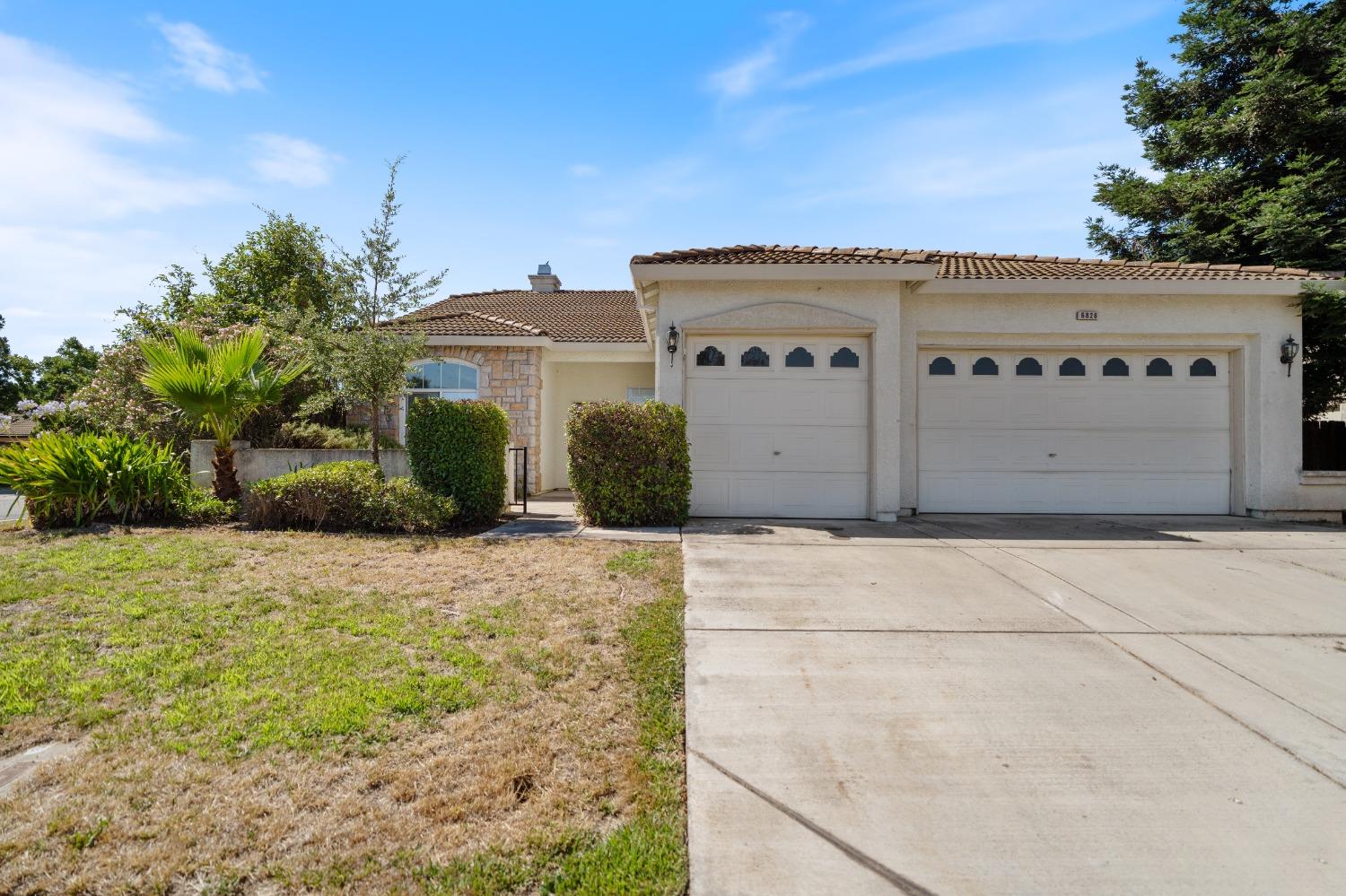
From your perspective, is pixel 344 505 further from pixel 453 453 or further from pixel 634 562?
pixel 634 562

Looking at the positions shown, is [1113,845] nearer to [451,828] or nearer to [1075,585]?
[451,828]

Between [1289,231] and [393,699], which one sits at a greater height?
[1289,231]

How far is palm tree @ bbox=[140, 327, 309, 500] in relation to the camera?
852cm

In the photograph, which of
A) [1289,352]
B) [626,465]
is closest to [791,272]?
[626,465]

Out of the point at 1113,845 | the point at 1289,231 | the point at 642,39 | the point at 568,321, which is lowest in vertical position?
the point at 1113,845

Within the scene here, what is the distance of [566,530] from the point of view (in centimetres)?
805

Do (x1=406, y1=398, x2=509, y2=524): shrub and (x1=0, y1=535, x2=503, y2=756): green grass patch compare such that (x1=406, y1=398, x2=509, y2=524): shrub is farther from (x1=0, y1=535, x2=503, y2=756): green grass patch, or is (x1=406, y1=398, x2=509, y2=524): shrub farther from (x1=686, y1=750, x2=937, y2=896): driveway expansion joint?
(x1=686, y1=750, x2=937, y2=896): driveway expansion joint

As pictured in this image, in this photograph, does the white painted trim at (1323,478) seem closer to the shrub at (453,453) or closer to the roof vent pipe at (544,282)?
the shrub at (453,453)

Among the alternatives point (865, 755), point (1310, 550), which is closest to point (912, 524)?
A: point (1310, 550)

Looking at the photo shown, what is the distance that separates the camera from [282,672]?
11.9 ft

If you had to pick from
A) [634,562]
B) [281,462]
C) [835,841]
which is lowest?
[835,841]

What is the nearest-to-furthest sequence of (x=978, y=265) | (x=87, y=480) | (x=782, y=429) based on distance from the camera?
1. (x=87, y=480)
2. (x=782, y=429)
3. (x=978, y=265)

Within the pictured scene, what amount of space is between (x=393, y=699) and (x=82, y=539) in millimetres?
6539

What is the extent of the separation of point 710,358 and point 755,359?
0.69 metres
